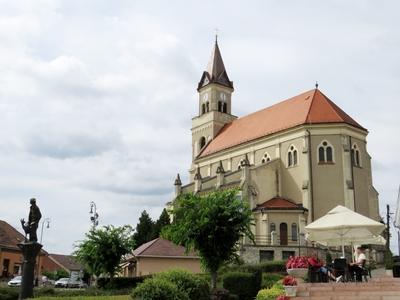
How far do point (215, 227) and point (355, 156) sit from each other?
30620 mm

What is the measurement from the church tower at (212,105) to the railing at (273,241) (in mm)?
25289

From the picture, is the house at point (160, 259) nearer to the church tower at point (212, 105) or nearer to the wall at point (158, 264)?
the wall at point (158, 264)

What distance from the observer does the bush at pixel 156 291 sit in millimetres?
15461

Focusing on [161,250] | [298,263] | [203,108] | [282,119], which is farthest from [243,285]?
[203,108]

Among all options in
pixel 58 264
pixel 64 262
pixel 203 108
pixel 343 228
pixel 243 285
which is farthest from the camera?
pixel 64 262

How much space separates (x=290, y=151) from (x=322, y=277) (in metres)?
37.0

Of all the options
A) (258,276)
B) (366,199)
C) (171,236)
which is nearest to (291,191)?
(366,199)

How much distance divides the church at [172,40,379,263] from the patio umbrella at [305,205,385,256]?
71.3ft

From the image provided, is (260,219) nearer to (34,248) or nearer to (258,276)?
(258,276)

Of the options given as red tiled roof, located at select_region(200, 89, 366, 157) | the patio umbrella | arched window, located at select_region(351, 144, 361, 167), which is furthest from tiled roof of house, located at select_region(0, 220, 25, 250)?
the patio umbrella

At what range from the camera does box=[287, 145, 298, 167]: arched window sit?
176ft

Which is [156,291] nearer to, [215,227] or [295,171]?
[215,227]

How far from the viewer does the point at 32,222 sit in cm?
2191

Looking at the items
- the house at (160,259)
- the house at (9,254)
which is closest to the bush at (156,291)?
the house at (160,259)
